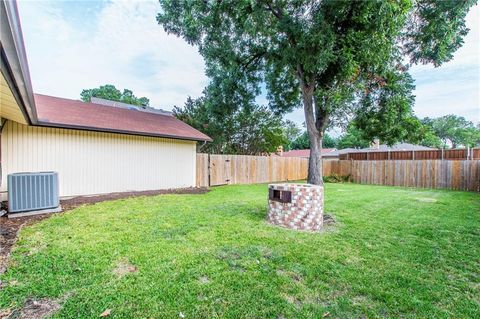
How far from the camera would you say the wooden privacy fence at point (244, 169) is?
36.9 feet

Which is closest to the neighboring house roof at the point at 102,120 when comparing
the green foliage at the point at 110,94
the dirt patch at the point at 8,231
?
the dirt patch at the point at 8,231

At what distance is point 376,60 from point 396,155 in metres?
14.4

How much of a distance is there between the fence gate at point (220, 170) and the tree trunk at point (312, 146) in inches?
227

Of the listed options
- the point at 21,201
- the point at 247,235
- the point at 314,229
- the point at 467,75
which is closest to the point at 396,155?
the point at 467,75

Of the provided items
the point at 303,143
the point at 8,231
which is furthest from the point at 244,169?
the point at 303,143

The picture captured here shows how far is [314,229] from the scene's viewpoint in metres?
4.45

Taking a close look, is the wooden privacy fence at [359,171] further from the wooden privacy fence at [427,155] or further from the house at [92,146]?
the wooden privacy fence at [427,155]

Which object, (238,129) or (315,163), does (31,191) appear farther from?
(238,129)

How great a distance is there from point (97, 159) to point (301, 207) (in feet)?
22.6

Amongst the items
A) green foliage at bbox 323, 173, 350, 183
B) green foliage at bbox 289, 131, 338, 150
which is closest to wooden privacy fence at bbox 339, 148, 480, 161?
green foliage at bbox 323, 173, 350, 183

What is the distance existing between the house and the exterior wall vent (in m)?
1.35

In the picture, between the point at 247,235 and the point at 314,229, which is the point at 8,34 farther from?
the point at 314,229

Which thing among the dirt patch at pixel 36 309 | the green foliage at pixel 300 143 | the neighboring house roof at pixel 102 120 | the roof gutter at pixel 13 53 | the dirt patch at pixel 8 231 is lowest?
the dirt patch at pixel 36 309

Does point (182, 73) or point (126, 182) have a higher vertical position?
point (182, 73)
